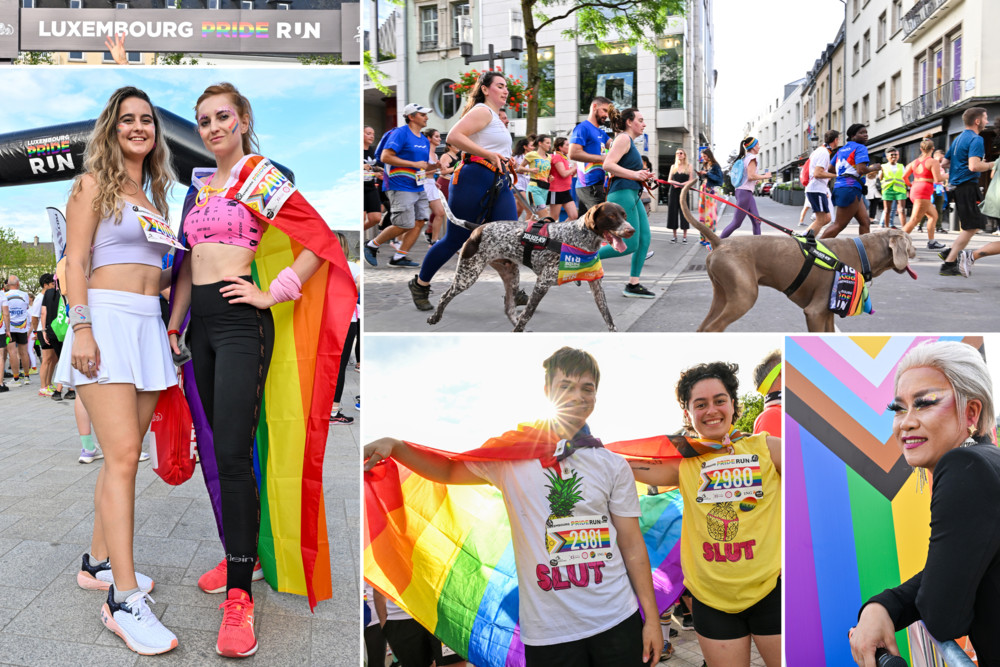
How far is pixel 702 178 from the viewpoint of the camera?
10.1 metres

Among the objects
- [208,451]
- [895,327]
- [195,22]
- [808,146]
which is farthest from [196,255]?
[195,22]

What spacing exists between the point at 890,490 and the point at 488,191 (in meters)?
3.12

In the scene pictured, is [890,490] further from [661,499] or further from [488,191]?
[488,191]

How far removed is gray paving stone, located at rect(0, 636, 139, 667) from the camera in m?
2.52

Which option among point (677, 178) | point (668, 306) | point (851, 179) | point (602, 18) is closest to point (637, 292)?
point (668, 306)

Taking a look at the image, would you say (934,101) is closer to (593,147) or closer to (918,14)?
(918,14)

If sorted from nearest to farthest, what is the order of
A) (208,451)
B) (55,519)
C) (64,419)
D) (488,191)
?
(208,451) → (55,519) → (488,191) → (64,419)

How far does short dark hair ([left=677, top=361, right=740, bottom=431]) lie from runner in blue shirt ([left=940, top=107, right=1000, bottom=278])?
5.94 metres

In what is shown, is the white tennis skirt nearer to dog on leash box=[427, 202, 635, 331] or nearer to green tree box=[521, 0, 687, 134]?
dog on leash box=[427, 202, 635, 331]

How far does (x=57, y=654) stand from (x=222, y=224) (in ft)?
5.15

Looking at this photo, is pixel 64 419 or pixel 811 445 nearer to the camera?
pixel 811 445

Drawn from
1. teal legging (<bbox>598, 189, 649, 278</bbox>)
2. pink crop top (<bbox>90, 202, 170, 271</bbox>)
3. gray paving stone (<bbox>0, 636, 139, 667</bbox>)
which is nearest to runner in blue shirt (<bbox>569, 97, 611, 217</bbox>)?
teal legging (<bbox>598, 189, 649, 278</bbox>)

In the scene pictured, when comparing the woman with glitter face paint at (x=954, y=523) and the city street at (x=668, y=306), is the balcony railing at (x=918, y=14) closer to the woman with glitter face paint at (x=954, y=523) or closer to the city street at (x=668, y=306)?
the city street at (x=668, y=306)

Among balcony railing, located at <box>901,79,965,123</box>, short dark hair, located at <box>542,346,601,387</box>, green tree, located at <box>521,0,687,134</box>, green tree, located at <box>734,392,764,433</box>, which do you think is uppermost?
balcony railing, located at <box>901,79,965,123</box>
